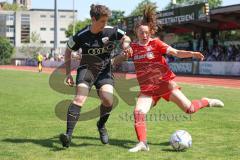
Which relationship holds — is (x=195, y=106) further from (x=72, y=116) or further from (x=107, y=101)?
(x=72, y=116)

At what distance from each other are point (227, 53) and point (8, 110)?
27413 mm

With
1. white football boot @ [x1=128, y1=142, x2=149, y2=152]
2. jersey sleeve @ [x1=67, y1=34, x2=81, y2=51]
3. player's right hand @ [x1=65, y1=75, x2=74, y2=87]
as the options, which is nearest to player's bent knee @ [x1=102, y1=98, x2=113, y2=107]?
player's right hand @ [x1=65, y1=75, x2=74, y2=87]

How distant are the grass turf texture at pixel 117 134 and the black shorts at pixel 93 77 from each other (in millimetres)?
940

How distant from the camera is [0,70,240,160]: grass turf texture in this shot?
6641mm

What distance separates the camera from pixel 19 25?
13112 cm

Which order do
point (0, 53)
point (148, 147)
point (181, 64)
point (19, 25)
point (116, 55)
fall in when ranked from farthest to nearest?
point (19, 25), point (0, 53), point (181, 64), point (116, 55), point (148, 147)

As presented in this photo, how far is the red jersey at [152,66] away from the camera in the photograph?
23.8ft

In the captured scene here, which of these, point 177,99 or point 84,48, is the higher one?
point 84,48

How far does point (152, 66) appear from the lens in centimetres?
738

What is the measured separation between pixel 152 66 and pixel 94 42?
37.3 inches

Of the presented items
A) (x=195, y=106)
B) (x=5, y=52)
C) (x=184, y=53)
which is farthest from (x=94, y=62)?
(x=5, y=52)

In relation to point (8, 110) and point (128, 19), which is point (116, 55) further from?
point (128, 19)

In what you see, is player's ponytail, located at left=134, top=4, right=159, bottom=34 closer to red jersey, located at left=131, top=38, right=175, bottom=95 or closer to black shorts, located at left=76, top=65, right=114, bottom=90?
red jersey, located at left=131, top=38, right=175, bottom=95

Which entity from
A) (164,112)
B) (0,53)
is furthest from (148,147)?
(0,53)
